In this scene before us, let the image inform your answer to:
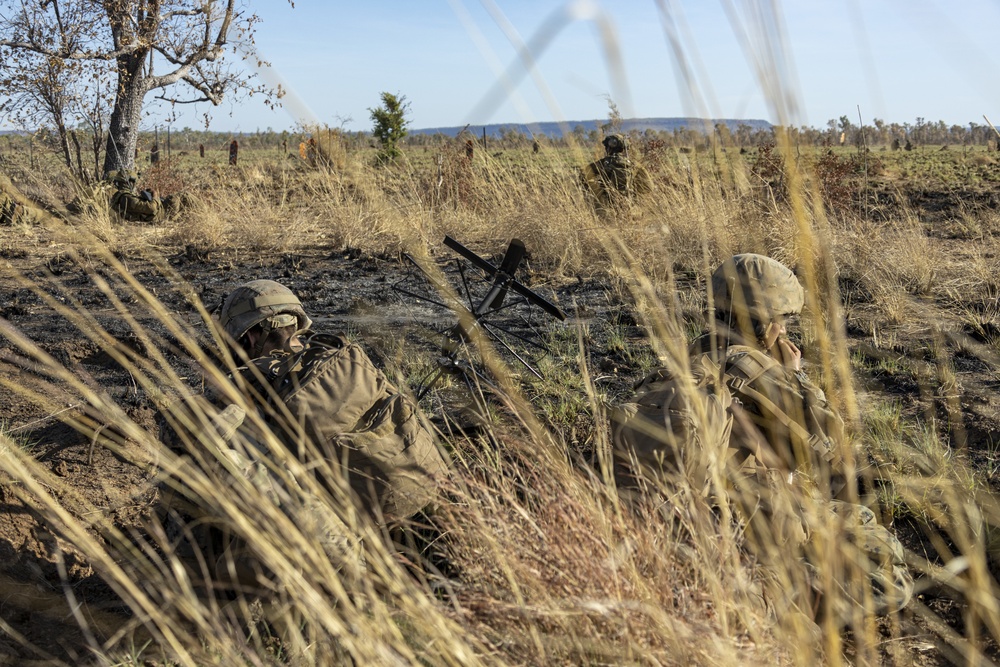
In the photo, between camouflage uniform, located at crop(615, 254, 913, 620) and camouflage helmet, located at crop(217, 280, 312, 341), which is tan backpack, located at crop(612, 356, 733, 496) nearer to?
camouflage uniform, located at crop(615, 254, 913, 620)

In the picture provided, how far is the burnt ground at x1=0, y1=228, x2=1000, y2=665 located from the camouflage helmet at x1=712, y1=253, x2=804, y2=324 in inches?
21.8

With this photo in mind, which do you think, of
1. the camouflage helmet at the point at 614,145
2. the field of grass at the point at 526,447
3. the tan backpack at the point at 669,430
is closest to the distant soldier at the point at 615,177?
the camouflage helmet at the point at 614,145

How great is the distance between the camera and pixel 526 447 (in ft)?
7.08

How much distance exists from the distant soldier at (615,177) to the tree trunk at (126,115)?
7.31 metres

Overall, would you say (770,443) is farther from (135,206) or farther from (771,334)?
(135,206)

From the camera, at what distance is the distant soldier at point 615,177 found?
26.6 feet

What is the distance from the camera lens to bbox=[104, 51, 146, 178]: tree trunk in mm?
12391

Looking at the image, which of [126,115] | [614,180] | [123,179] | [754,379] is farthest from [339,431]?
[126,115]

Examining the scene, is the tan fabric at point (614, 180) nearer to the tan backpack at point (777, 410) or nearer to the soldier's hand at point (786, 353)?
the soldier's hand at point (786, 353)

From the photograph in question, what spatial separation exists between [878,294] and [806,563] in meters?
3.57

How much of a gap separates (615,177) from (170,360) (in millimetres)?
4803

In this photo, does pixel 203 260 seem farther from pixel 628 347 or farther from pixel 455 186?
pixel 628 347

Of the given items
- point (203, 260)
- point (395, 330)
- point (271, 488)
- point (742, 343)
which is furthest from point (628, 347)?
point (203, 260)

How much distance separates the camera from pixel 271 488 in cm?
239
